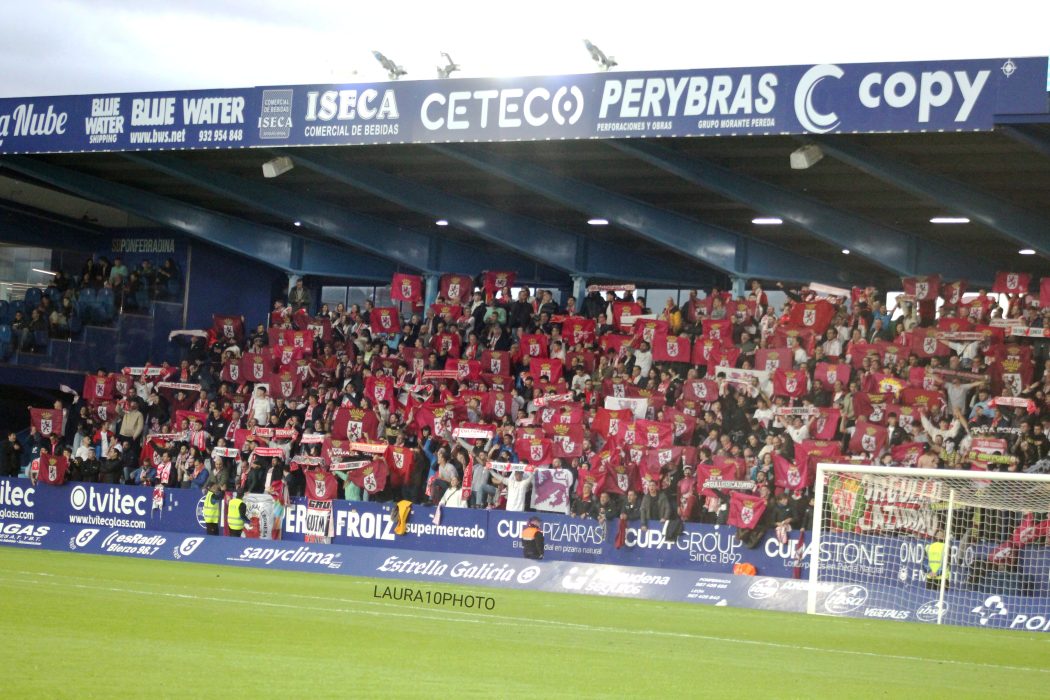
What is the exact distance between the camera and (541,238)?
32000mm

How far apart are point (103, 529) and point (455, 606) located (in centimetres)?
1156

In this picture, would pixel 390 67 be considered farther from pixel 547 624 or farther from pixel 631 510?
pixel 547 624

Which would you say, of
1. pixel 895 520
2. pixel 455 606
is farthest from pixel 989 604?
pixel 455 606

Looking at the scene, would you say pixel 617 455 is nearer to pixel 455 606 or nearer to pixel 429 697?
pixel 455 606

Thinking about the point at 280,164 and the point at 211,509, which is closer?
the point at 211,509

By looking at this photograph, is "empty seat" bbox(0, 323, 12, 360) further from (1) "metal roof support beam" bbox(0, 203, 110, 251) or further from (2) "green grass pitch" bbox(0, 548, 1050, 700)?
(2) "green grass pitch" bbox(0, 548, 1050, 700)

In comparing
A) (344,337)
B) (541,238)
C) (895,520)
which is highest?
(541,238)

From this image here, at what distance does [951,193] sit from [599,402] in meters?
7.30

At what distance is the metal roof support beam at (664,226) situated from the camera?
26516 millimetres

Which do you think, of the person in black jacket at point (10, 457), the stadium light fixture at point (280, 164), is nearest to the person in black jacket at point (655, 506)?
the stadium light fixture at point (280, 164)

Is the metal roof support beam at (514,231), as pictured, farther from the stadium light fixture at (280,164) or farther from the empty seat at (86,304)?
the empty seat at (86,304)

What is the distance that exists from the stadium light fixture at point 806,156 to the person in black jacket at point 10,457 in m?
17.5

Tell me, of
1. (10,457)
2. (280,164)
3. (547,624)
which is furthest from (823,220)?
(10,457)

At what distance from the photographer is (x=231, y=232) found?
A: 3506 centimetres
